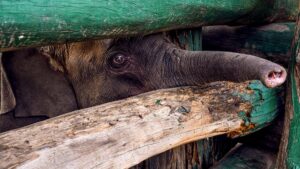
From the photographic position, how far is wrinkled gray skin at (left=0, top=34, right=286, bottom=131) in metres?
1.16

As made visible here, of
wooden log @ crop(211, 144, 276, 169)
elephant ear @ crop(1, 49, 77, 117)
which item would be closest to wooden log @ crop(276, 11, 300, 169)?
wooden log @ crop(211, 144, 276, 169)

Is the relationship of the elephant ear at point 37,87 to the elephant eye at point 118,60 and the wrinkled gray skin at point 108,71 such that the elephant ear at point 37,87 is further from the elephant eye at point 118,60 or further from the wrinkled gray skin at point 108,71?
the elephant eye at point 118,60

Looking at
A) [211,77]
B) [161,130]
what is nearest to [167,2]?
[211,77]

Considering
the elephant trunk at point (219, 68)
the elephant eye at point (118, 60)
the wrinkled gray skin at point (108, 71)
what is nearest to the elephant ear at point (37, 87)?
the wrinkled gray skin at point (108, 71)

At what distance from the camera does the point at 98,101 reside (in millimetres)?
1545

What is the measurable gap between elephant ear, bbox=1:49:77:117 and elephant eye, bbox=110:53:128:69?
0.33 meters

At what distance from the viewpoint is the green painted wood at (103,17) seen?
89 cm

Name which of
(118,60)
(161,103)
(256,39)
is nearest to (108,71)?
(118,60)

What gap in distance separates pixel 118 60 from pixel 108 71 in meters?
0.06

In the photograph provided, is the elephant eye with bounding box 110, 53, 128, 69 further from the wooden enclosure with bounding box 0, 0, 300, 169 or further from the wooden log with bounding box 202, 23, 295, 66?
the wooden log with bounding box 202, 23, 295, 66

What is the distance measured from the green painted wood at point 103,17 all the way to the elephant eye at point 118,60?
0.69 feet

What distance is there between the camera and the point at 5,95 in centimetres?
168

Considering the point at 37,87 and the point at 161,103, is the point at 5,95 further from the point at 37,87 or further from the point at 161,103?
the point at 161,103

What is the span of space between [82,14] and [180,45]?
0.51 m
